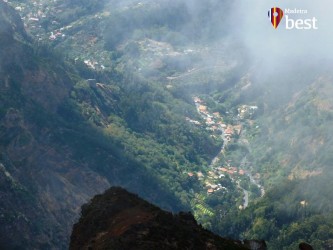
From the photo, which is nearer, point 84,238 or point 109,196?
point 84,238

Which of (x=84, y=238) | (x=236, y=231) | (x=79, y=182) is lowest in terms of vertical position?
(x=236, y=231)

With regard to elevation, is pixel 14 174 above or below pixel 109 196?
below

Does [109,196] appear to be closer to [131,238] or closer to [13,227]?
[131,238]

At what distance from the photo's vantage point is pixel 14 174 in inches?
6250

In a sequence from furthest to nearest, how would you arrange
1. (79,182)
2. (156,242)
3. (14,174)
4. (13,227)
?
(79,182) < (14,174) < (13,227) < (156,242)

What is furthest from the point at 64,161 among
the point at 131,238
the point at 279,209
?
the point at 131,238

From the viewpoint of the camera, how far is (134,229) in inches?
2386

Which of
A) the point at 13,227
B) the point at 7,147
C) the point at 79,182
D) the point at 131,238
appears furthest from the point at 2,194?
the point at 131,238

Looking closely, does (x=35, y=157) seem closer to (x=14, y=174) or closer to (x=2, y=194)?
(x=14, y=174)

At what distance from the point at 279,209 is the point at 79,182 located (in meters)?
65.3

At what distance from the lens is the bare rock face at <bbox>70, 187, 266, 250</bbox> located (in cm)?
5909

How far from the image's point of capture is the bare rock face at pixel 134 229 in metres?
59.1

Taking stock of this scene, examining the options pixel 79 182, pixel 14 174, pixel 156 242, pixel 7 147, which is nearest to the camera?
pixel 156 242

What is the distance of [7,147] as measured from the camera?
562 feet
